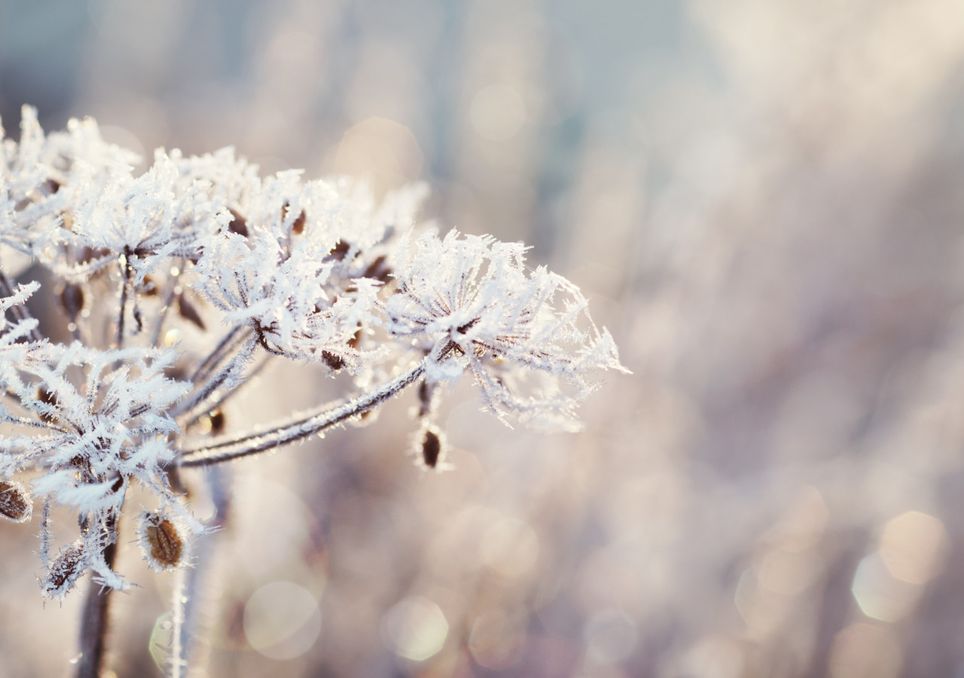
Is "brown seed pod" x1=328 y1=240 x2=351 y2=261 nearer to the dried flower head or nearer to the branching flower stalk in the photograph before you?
the branching flower stalk

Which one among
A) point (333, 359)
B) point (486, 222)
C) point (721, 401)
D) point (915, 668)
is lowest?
point (915, 668)

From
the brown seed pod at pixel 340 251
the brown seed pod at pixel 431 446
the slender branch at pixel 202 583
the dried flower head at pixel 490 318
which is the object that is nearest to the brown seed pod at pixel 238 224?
the brown seed pod at pixel 340 251

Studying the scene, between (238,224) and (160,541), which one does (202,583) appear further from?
(238,224)

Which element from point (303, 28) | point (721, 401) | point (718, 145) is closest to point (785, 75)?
point (718, 145)

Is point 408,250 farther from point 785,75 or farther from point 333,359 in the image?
point 785,75

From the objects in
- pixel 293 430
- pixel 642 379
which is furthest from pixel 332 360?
pixel 642 379

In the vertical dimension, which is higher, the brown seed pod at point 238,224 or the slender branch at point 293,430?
the brown seed pod at point 238,224

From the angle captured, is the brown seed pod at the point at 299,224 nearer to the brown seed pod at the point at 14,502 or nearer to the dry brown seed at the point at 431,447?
the dry brown seed at the point at 431,447

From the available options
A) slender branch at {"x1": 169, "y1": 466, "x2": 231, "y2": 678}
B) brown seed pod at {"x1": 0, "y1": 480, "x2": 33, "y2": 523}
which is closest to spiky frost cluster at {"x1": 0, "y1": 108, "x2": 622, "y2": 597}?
brown seed pod at {"x1": 0, "y1": 480, "x2": 33, "y2": 523}
